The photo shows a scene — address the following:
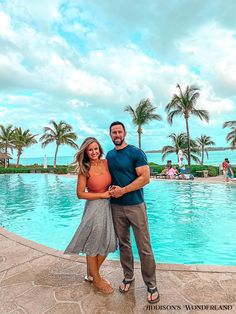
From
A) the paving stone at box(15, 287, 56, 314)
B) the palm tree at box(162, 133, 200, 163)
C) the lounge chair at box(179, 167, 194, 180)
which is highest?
the palm tree at box(162, 133, 200, 163)

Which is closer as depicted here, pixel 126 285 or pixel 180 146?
pixel 126 285

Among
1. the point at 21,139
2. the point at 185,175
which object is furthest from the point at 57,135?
the point at 185,175

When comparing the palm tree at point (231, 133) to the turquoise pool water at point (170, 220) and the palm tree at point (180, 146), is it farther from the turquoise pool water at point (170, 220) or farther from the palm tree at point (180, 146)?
the turquoise pool water at point (170, 220)

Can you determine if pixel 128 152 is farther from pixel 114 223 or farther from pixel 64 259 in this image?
pixel 64 259

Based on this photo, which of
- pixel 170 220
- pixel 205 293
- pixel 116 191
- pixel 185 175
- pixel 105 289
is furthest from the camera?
pixel 185 175

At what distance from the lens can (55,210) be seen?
11.2 m

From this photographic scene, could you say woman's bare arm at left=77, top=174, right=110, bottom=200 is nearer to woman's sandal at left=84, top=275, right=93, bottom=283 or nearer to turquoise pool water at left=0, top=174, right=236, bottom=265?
woman's sandal at left=84, top=275, right=93, bottom=283

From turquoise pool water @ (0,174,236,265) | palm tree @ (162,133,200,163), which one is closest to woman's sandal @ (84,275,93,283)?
turquoise pool water @ (0,174,236,265)

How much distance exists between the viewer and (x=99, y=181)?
2.99 metres

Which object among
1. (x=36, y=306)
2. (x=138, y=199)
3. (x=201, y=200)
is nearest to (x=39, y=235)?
(x=36, y=306)

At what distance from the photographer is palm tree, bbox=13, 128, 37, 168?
41.5 metres

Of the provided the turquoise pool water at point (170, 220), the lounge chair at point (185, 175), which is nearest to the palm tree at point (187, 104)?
the lounge chair at point (185, 175)

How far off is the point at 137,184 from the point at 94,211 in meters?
0.67

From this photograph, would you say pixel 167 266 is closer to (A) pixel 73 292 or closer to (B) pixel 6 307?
(A) pixel 73 292
